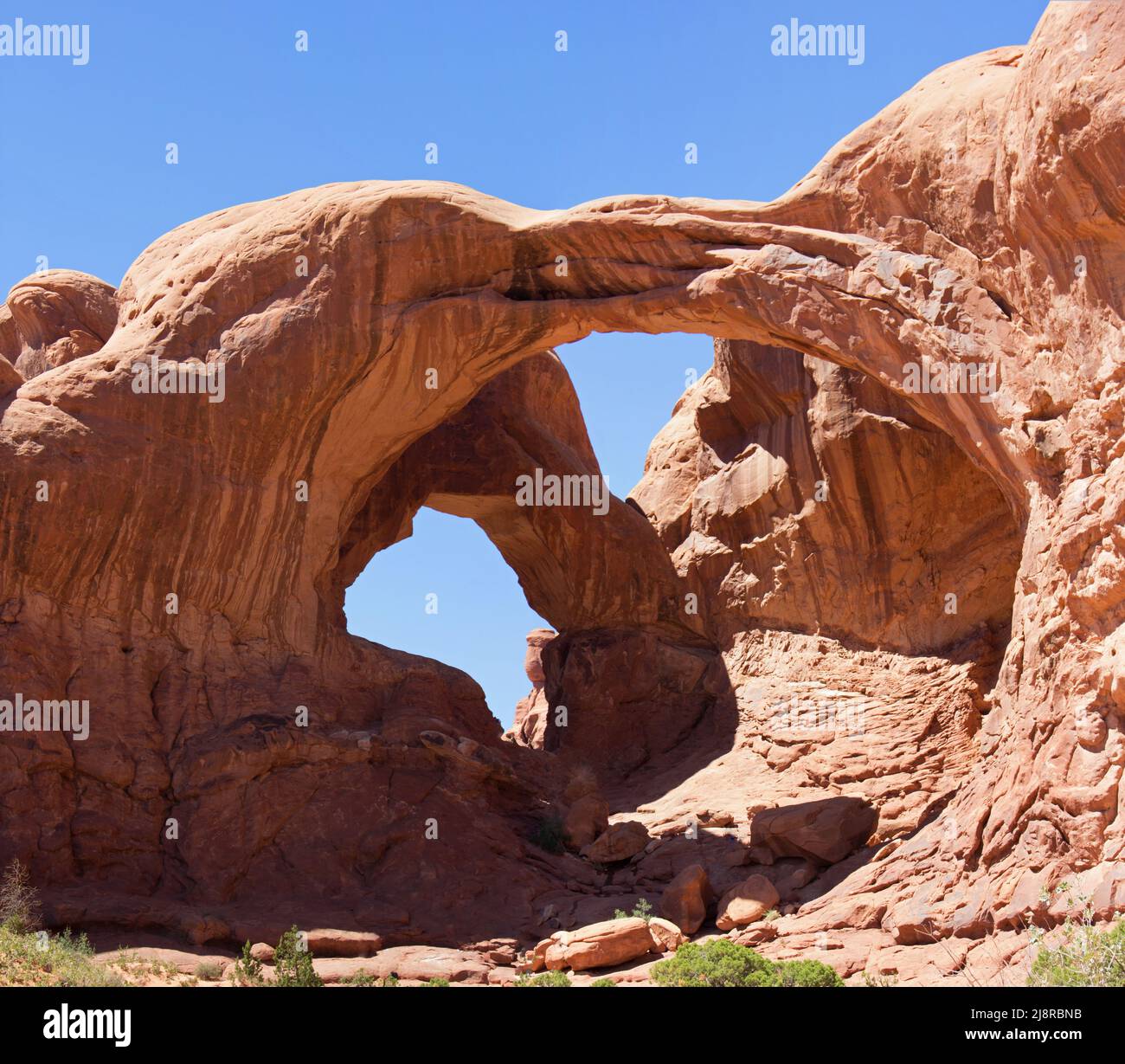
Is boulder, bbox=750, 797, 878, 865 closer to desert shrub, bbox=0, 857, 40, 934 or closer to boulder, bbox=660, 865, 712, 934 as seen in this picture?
boulder, bbox=660, 865, 712, 934

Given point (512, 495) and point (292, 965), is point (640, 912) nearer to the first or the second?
point (292, 965)

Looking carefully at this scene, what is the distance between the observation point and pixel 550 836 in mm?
18797

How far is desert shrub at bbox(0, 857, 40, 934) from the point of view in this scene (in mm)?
13938

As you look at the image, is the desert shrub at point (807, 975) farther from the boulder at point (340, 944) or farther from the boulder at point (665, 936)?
the boulder at point (340, 944)

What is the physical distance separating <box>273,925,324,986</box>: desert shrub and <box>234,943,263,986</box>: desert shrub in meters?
0.19

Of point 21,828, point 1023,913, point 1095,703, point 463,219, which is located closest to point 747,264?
point 463,219

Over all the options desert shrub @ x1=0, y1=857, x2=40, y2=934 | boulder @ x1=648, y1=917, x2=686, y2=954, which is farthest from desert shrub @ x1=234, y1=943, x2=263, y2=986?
boulder @ x1=648, y1=917, x2=686, y2=954

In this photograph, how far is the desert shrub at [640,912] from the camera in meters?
15.2

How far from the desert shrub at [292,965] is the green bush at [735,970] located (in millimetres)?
3403

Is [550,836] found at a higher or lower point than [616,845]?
higher

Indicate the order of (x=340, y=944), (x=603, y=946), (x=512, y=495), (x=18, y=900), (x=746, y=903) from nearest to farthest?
(x=18, y=900) < (x=603, y=946) < (x=340, y=944) < (x=746, y=903) < (x=512, y=495)

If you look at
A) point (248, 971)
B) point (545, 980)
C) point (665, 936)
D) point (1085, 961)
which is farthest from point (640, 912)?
point (1085, 961)

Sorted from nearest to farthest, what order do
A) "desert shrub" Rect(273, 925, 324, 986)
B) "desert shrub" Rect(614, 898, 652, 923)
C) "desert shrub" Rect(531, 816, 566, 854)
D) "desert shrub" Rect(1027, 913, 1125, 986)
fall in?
"desert shrub" Rect(1027, 913, 1125, 986)
"desert shrub" Rect(273, 925, 324, 986)
"desert shrub" Rect(614, 898, 652, 923)
"desert shrub" Rect(531, 816, 566, 854)

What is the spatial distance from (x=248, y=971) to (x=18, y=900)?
274cm
